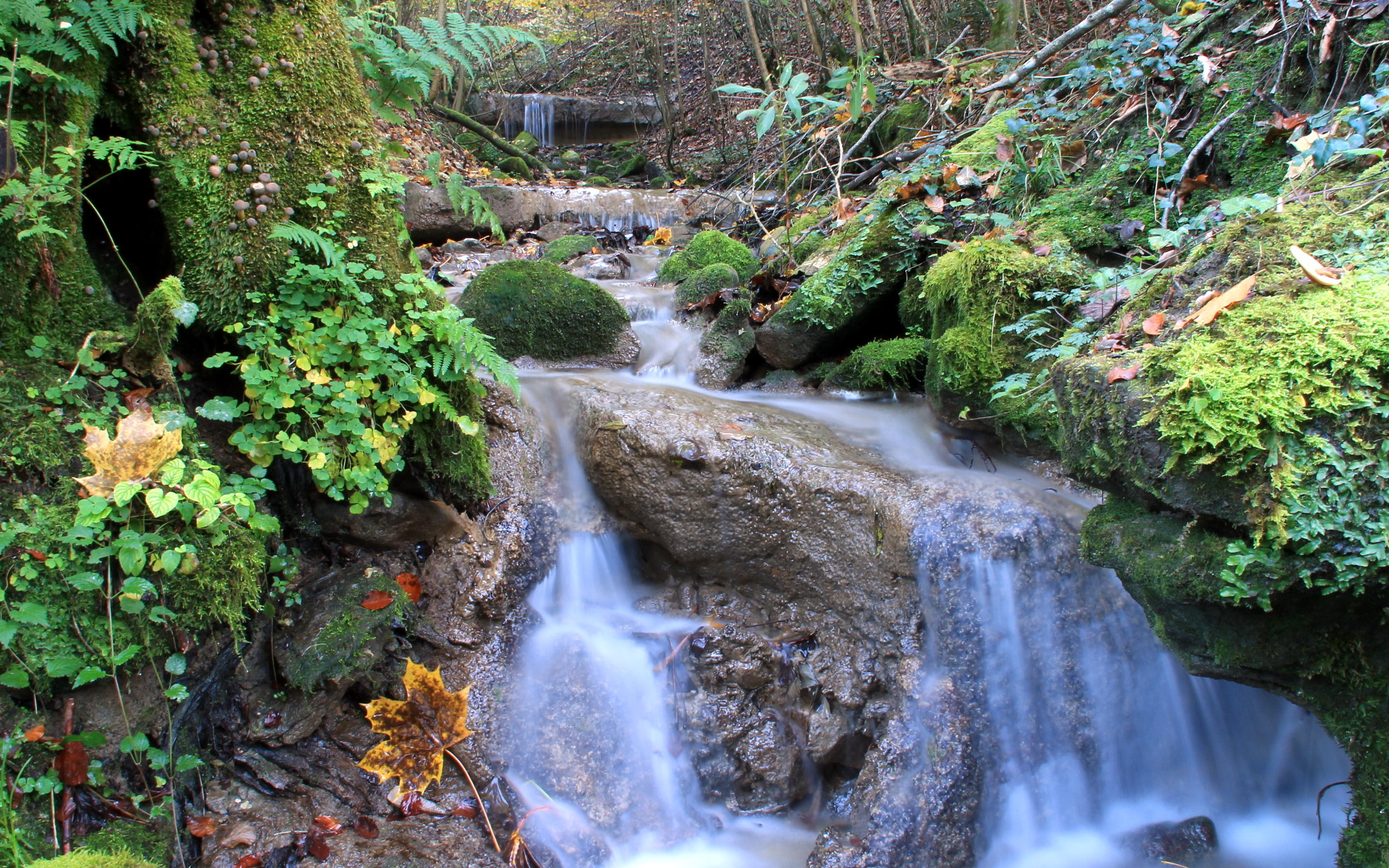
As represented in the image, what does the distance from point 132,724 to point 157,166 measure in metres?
2.10

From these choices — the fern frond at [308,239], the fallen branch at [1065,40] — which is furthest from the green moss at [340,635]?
the fallen branch at [1065,40]

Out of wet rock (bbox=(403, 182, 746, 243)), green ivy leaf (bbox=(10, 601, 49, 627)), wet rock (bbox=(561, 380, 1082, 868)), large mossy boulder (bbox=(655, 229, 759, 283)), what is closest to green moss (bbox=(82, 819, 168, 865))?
green ivy leaf (bbox=(10, 601, 49, 627))

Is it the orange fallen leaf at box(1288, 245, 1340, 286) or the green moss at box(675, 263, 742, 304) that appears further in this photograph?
the green moss at box(675, 263, 742, 304)

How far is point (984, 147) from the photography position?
19.1ft

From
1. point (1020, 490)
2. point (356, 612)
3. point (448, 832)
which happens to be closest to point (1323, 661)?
point (1020, 490)

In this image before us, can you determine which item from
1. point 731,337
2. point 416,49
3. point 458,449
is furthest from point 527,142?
point 458,449

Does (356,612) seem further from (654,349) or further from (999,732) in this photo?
(654,349)

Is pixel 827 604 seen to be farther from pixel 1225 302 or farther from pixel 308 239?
pixel 308 239

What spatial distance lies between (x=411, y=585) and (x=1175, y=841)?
363 centimetres

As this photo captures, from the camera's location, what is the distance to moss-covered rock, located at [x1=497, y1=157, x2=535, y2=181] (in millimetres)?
14633

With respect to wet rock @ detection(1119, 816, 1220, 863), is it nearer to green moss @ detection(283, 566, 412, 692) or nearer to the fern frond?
green moss @ detection(283, 566, 412, 692)

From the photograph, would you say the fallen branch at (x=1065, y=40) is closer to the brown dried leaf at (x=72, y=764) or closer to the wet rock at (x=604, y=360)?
the wet rock at (x=604, y=360)

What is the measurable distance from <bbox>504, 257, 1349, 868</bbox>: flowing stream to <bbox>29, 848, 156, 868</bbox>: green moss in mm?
1410

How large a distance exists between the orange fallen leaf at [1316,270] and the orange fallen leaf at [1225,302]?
15 centimetres
